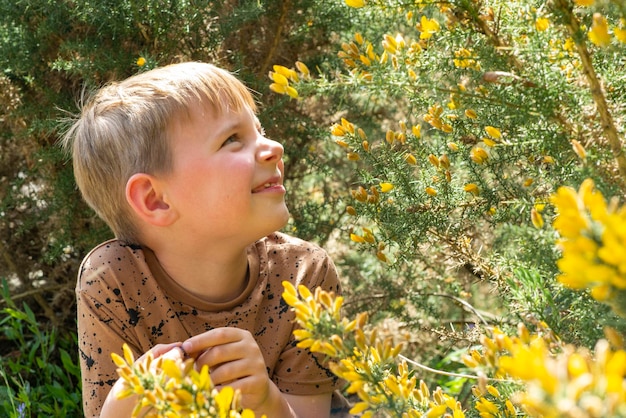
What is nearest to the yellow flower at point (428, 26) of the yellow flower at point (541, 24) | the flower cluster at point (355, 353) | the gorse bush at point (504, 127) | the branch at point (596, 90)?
the gorse bush at point (504, 127)

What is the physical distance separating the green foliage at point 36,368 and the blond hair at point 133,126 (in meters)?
0.65

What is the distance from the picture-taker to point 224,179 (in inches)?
69.8

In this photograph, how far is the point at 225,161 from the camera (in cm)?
178

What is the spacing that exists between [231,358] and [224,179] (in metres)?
0.43

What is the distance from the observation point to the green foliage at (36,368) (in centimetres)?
241

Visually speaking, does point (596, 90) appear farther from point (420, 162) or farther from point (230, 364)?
point (230, 364)

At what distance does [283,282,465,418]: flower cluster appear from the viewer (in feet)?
3.37

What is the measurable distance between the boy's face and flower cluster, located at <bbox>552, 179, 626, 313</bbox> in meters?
1.06

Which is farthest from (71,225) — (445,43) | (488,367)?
(488,367)

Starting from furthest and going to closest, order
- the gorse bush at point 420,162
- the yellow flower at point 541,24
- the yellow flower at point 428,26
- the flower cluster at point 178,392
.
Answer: the yellow flower at point 428,26, the yellow flower at point 541,24, the gorse bush at point 420,162, the flower cluster at point 178,392

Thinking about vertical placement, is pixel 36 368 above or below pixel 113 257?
below

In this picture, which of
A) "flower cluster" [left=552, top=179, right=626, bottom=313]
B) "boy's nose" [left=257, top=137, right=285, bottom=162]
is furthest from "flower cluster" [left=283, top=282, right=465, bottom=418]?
"boy's nose" [left=257, top=137, right=285, bottom=162]

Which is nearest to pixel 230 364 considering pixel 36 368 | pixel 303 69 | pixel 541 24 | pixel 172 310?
pixel 172 310

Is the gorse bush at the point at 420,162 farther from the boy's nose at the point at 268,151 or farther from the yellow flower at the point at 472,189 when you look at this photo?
the boy's nose at the point at 268,151
